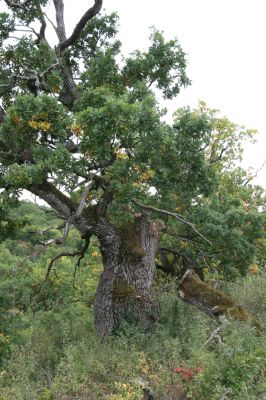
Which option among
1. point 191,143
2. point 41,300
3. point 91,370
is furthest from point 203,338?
point 41,300

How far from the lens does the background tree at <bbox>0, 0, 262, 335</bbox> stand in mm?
7137

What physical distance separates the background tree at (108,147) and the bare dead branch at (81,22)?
24 millimetres

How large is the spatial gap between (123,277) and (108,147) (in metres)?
3.67

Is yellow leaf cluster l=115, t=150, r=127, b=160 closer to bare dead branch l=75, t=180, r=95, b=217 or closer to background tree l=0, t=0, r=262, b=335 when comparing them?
background tree l=0, t=0, r=262, b=335

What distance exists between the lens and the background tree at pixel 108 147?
281 inches

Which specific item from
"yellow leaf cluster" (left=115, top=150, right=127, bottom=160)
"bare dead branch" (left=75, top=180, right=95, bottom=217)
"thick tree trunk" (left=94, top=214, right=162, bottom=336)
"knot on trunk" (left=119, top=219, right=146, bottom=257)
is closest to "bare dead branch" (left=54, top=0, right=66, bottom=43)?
"bare dead branch" (left=75, top=180, right=95, bottom=217)

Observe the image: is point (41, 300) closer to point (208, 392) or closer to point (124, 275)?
point (124, 275)

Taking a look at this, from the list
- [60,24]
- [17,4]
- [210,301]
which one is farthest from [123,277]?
[17,4]

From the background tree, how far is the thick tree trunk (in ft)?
0.08

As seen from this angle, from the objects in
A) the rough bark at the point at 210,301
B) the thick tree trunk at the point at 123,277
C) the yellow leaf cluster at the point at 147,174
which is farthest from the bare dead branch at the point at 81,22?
the rough bark at the point at 210,301

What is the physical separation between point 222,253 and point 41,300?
825 centimetres

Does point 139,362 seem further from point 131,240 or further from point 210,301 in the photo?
point 131,240

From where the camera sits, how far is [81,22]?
9.08m

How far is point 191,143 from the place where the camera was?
8.23 m
